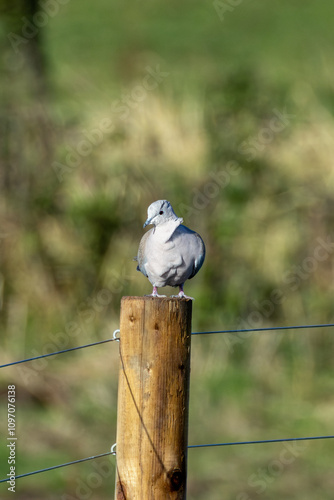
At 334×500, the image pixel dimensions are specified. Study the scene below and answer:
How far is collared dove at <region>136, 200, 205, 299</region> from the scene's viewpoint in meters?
3.50

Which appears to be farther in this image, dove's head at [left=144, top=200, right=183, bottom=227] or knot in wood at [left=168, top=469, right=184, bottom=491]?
dove's head at [left=144, top=200, right=183, bottom=227]

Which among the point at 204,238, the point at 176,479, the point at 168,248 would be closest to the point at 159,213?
the point at 168,248

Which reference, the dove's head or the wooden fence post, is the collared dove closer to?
the dove's head

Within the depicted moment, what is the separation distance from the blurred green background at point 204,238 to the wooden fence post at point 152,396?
192 inches

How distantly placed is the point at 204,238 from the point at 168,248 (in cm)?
586

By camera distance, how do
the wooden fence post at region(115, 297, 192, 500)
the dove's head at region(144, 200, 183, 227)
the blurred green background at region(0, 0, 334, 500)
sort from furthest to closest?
1. the blurred green background at region(0, 0, 334, 500)
2. the dove's head at region(144, 200, 183, 227)
3. the wooden fence post at region(115, 297, 192, 500)

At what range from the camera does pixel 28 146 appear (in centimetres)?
1013

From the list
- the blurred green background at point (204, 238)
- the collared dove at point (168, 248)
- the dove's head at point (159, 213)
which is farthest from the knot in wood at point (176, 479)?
the blurred green background at point (204, 238)

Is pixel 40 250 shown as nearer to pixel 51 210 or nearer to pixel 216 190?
pixel 51 210

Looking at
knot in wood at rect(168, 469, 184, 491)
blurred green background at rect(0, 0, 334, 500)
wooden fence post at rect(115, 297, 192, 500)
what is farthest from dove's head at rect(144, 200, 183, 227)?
blurred green background at rect(0, 0, 334, 500)

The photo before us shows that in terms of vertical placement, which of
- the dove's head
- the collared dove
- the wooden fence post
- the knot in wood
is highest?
the dove's head

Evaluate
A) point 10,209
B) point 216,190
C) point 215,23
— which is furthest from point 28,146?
point 215,23

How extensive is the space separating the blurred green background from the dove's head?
4.66 m

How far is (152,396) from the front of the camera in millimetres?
3051
